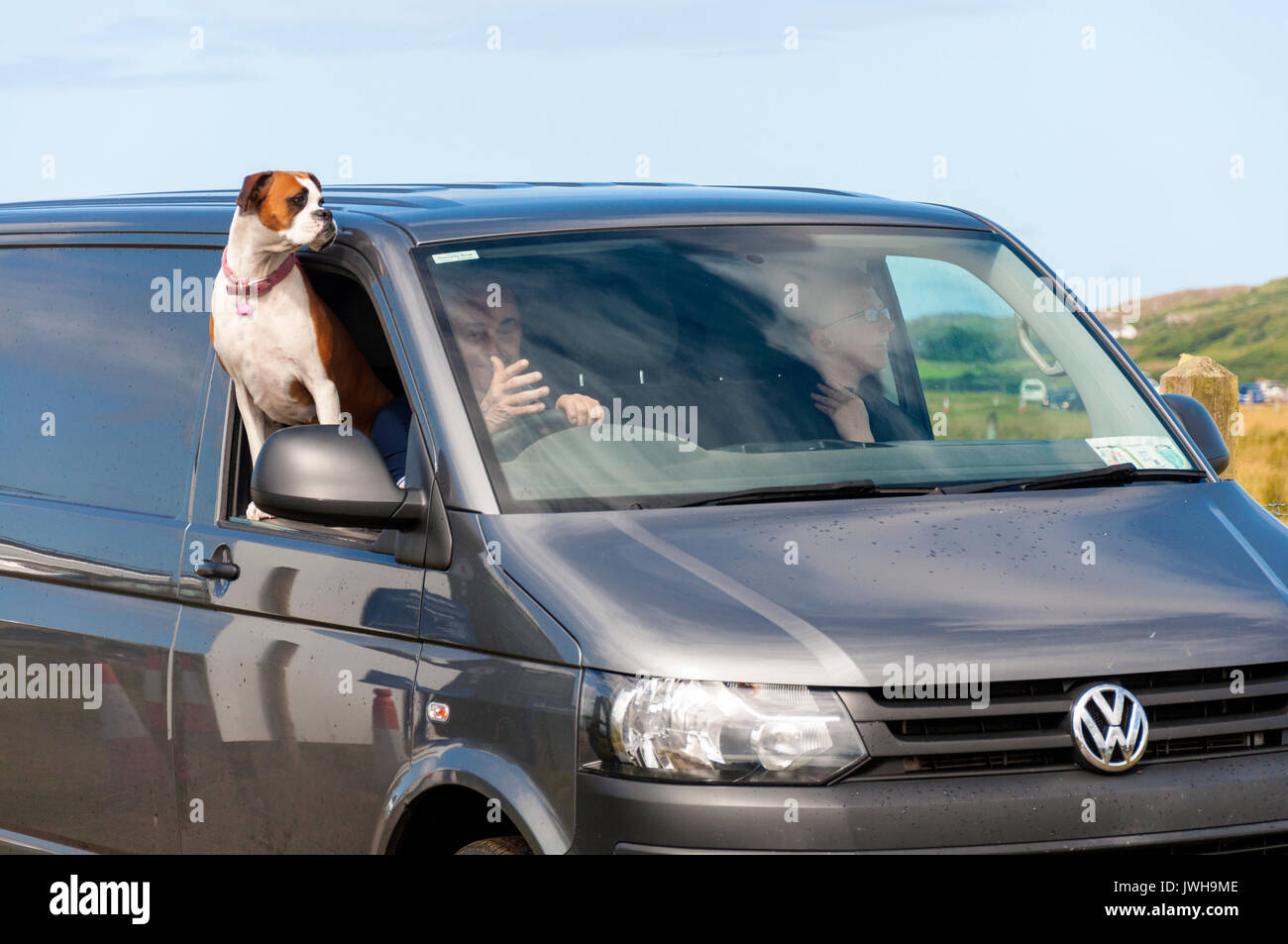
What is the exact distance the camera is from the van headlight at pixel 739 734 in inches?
140

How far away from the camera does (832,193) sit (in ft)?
19.3

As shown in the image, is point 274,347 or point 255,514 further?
point 274,347

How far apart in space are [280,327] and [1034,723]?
242 cm

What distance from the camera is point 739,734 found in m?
3.57

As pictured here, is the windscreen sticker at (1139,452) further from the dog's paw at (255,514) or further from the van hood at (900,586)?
the dog's paw at (255,514)

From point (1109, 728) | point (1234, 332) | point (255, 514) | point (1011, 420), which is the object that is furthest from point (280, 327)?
point (1234, 332)

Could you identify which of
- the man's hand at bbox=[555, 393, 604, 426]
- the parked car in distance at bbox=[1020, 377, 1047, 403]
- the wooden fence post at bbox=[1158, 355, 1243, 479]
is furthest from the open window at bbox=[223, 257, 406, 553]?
the wooden fence post at bbox=[1158, 355, 1243, 479]

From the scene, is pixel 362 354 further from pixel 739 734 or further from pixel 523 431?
pixel 739 734

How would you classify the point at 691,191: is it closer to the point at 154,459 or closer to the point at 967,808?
the point at 154,459

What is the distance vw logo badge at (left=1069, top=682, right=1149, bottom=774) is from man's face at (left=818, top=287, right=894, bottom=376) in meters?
1.60

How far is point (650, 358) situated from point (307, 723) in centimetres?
118

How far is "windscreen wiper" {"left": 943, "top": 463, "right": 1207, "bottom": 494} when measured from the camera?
4.39 metres
